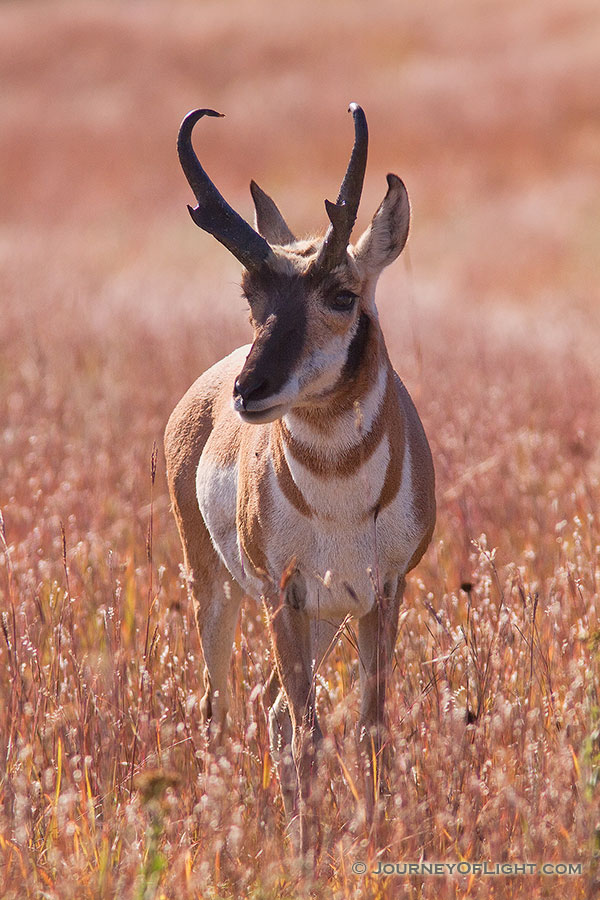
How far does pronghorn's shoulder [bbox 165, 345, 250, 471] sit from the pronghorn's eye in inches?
39.5

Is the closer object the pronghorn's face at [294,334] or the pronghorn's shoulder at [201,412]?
the pronghorn's face at [294,334]

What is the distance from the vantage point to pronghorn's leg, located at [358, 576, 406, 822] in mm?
3365

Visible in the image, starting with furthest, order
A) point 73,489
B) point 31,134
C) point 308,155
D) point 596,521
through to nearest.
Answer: point 31,134
point 308,155
point 73,489
point 596,521

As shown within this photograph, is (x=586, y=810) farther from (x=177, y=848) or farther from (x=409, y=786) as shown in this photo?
(x=177, y=848)

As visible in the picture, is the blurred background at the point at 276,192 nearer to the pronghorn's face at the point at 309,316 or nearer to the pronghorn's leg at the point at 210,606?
the pronghorn's leg at the point at 210,606

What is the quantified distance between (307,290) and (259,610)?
214cm

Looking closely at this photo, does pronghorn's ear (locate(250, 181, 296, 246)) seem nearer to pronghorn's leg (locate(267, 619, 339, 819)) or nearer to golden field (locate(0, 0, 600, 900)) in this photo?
golden field (locate(0, 0, 600, 900))

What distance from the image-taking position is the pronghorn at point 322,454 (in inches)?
136

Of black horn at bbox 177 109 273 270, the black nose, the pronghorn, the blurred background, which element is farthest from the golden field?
black horn at bbox 177 109 273 270

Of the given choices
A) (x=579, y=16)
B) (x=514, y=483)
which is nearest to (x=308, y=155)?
(x=579, y=16)

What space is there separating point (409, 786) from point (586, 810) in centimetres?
47

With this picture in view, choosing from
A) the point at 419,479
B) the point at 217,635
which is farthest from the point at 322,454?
the point at 217,635

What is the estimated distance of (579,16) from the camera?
36.3 metres

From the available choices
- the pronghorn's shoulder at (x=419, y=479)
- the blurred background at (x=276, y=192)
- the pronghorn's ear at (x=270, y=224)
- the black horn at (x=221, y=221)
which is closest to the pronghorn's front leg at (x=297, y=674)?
the pronghorn's shoulder at (x=419, y=479)
